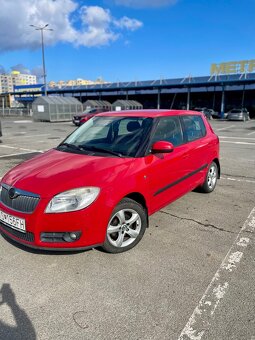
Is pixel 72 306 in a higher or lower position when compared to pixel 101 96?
lower

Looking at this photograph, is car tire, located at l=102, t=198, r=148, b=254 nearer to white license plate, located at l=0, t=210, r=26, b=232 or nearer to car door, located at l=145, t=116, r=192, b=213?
car door, located at l=145, t=116, r=192, b=213

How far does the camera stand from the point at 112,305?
2.40 meters

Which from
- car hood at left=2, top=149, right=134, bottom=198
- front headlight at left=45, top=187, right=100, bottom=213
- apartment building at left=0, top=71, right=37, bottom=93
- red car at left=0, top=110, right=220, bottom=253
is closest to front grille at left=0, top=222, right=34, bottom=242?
red car at left=0, top=110, right=220, bottom=253

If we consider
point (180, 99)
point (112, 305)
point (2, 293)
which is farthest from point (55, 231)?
point (180, 99)

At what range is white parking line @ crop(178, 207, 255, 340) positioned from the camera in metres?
2.13

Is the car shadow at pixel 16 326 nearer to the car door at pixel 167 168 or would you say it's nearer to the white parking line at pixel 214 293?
the white parking line at pixel 214 293

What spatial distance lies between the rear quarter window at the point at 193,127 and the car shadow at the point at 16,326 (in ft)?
10.7

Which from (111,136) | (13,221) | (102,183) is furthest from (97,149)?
(13,221)

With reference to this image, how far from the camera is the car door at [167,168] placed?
139 inches

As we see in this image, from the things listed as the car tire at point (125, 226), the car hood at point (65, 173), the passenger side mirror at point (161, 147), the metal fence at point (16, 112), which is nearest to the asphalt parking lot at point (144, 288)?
the car tire at point (125, 226)

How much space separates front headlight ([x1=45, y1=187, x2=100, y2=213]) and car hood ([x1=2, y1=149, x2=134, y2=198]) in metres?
0.05

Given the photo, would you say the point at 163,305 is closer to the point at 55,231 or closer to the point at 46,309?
the point at 46,309

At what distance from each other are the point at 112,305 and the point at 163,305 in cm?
44

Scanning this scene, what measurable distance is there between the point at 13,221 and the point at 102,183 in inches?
40.6
